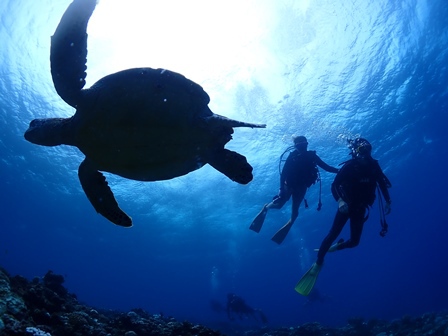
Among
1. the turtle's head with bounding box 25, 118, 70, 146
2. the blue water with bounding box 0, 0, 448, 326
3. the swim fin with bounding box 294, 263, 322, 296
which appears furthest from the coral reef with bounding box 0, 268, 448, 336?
the blue water with bounding box 0, 0, 448, 326

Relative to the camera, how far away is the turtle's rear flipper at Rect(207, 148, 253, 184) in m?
4.02

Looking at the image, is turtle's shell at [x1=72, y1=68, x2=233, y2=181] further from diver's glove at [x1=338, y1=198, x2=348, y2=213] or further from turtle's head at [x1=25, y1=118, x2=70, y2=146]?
diver's glove at [x1=338, y1=198, x2=348, y2=213]

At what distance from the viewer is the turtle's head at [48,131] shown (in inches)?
165

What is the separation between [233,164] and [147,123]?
1.29 metres

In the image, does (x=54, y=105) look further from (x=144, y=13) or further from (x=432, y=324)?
(x=432, y=324)

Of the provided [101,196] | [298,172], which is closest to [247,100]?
[298,172]

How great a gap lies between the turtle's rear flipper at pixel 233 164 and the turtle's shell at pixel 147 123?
0.14 metres

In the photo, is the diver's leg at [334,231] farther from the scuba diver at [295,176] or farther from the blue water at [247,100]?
the blue water at [247,100]

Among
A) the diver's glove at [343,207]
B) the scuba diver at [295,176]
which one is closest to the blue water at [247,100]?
the scuba diver at [295,176]

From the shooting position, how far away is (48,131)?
4219 mm

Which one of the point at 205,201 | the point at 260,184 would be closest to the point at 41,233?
the point at 205,201

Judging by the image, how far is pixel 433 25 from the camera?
1556 centimetres

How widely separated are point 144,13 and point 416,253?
9934 cm

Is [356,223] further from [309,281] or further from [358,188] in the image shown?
[309,281]
